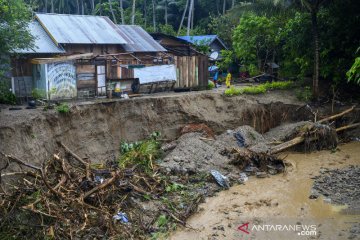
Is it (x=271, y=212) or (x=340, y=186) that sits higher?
(x=340, y=186)

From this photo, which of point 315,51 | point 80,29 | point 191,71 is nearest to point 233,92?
point 191,71

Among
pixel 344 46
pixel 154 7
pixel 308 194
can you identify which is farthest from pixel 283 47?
pixel 154 7

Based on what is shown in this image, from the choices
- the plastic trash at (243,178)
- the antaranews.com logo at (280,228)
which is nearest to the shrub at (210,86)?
the plastic trash at (243,178)

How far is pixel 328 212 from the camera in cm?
1264

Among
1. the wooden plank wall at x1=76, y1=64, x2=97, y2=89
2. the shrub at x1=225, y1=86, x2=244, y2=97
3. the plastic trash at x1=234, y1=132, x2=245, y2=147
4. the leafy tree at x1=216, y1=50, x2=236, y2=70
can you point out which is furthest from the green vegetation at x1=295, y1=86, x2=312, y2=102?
the wooden plank wall at x1=76, y1=64, x2=97, y2=89

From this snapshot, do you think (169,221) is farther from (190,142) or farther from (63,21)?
(63,21)

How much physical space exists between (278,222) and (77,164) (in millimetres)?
7558

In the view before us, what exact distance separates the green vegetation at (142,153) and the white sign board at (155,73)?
14.3 ft

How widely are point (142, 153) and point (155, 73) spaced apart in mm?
7710

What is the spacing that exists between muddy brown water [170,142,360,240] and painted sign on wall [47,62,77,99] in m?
9.39

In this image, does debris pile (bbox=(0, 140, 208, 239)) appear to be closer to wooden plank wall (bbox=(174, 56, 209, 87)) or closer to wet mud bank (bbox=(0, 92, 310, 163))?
wet mud bank (bbox=(0, 92, 310, 163))

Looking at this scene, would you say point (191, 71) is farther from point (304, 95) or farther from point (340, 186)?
point (340, 186)

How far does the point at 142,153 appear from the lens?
16.2 m

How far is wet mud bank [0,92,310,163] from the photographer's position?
14859mm
